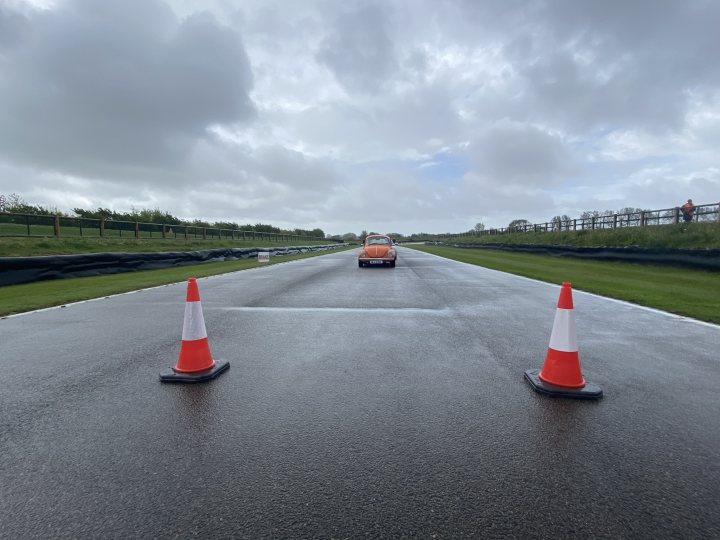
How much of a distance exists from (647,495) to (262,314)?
623 centimetres

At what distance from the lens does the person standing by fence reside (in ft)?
68.4

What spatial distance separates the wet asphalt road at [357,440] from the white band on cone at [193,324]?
0.54 meters

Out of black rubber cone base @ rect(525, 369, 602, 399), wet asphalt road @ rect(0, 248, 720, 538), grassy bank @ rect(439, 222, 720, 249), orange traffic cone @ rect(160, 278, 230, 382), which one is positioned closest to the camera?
wet asphalt road @ rect(0, 248, 720, 538)

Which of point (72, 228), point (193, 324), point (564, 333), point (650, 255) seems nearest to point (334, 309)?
point (193, 324)

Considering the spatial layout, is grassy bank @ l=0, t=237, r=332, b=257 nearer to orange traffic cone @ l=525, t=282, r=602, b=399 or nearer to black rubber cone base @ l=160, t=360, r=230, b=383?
black rubber cone base @ l=160, t=360, r=230, b=383

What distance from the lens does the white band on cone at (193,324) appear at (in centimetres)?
421

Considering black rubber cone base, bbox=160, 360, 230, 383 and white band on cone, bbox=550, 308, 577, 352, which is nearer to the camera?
white band on cone, bbox=550, 308, 577, 352

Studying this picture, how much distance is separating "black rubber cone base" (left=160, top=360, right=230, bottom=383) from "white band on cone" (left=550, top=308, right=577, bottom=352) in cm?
338

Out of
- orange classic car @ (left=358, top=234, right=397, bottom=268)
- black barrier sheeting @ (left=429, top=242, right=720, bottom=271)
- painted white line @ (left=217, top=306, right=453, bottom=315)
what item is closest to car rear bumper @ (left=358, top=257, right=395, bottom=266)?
orange classic car @ (left=358, top=234, right=397, bottom=268)

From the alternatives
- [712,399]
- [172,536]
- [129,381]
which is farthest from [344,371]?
[712,399]

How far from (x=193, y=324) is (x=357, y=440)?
2.40 metres

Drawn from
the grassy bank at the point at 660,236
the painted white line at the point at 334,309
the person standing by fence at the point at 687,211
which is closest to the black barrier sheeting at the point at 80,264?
the painted white line at the point at 334,309

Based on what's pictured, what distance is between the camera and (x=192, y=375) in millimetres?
3969

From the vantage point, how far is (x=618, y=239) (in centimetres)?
2364
